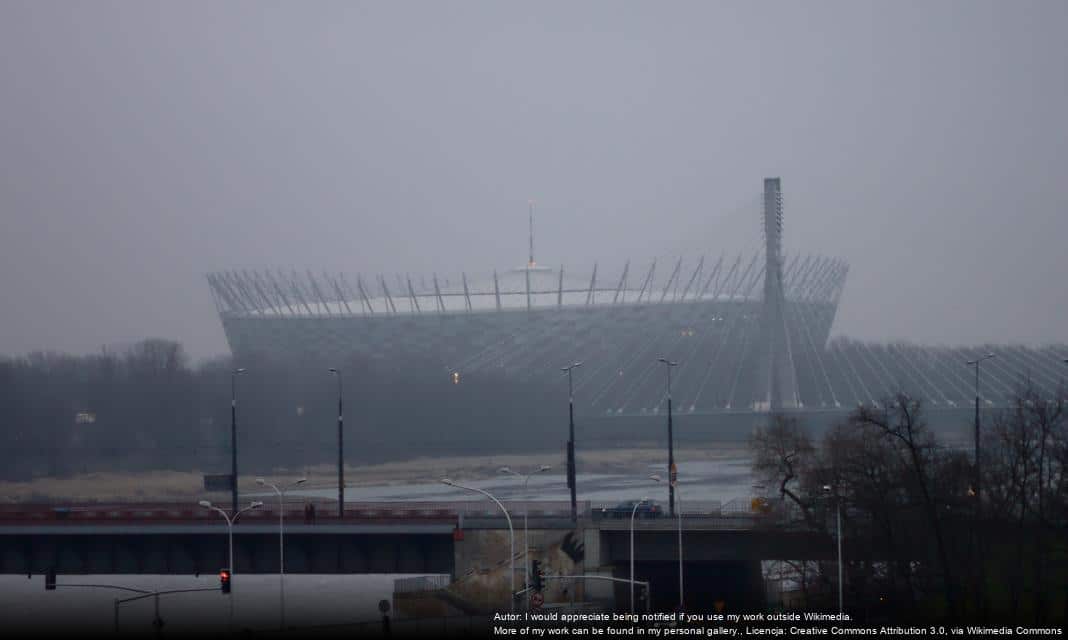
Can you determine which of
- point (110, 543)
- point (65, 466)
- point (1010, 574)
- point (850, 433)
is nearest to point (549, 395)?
point (65, 466)

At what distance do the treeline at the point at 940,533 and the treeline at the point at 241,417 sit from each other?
33757 millimetres

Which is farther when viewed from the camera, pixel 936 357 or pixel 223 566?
pixel 936 357

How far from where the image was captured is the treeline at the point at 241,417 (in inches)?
2830

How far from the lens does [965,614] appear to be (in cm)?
3197

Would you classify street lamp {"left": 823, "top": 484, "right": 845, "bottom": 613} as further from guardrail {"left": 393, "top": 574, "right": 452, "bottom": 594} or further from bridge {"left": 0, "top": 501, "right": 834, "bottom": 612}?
guardrail {"left": 393, "top": 574, "right": 452, "bottom": 594}

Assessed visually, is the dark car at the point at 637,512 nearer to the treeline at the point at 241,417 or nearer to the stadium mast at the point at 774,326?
the treeline at the point at 241,417

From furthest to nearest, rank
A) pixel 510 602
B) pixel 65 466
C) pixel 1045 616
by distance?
pixel 65 466 → pixel 510 602 → pixel 1045 616

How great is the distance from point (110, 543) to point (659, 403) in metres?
58.7

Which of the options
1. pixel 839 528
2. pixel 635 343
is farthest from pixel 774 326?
pixel 839 528

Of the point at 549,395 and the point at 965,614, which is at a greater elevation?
the point at 549,395

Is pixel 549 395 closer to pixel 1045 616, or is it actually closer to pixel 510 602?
pixel 510 602

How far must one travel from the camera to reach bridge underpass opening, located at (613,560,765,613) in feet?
128

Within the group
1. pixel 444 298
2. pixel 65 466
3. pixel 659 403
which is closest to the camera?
pixel 65 466

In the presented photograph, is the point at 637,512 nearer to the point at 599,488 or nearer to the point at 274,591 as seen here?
the point at 274,591
